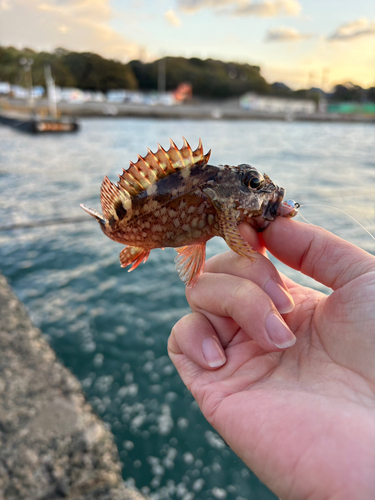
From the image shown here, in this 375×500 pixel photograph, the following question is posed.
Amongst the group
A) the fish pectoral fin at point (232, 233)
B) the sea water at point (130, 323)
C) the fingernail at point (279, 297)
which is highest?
the fish pectoral fin at point (232, 233)

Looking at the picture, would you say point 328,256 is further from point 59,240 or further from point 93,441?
point 59,240

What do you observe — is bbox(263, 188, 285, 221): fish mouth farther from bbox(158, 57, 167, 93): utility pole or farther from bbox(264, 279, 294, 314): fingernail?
bbox(158, 57, 167, 93): utility pole

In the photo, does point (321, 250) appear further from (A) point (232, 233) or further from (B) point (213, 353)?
(B) point (213, 353)

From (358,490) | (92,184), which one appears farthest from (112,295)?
(92,184)

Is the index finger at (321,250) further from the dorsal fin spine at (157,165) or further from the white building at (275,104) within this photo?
the white building at (275,104)

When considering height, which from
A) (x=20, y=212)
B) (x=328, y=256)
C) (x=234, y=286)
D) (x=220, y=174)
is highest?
(x=220, y=174)

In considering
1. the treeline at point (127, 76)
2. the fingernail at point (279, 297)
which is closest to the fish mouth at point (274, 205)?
the fingernail at point (279, 297)
